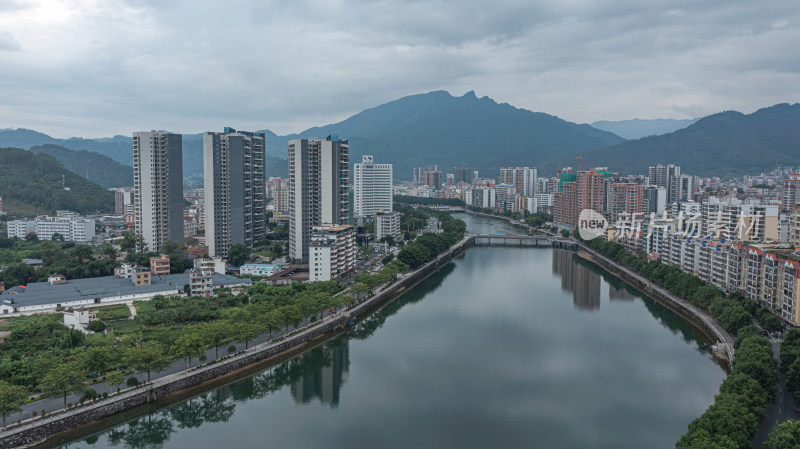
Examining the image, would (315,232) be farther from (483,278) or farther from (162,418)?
(162,418)

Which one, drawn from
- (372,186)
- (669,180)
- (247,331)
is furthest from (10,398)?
(669,180)

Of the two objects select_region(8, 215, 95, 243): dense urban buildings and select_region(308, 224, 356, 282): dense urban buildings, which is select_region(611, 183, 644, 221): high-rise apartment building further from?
select_region(8, 215, 95, 243): dense urban buildings

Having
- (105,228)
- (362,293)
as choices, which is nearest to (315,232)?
(362,293)

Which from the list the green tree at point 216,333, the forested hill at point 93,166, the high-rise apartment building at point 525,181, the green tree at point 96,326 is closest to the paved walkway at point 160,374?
the green tree at point 216,333

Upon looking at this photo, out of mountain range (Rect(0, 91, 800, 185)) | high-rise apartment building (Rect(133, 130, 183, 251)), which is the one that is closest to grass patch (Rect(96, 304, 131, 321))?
high-rise apartment building (Rect(133, 130, 183, 251))

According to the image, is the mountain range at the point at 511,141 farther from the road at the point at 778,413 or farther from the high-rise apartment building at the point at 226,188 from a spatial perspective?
the road at the point at 778,413

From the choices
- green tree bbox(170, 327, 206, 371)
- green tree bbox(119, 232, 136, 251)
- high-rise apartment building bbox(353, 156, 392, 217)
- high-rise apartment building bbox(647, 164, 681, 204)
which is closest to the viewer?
green tree bbox(170, 327, 206, 371)
